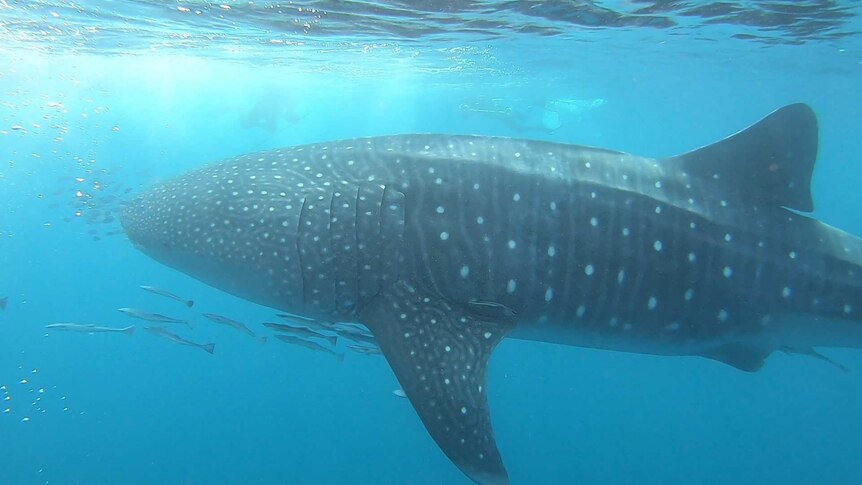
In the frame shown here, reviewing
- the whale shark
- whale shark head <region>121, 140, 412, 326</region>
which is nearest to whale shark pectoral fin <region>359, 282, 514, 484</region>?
the whale shark

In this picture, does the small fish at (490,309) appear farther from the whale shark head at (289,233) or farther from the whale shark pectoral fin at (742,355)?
the whale shark pectoral fin at (742,355)

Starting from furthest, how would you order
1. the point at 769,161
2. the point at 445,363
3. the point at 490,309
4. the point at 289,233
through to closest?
the point at 769,161 < the point at 289,233 < the point at 490,309 < the point at 445,363

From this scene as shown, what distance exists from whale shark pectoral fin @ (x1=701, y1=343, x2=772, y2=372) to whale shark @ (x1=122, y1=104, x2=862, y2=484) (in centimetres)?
23

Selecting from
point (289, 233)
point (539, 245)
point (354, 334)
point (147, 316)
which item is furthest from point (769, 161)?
point (147, 316)

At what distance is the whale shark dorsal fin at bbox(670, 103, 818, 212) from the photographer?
4305 millimetres

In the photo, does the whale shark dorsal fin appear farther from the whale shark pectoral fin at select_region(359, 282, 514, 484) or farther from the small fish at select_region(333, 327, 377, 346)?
the small fish at select_region(333, 327, 377, 346)

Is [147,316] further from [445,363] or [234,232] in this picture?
[445,363]

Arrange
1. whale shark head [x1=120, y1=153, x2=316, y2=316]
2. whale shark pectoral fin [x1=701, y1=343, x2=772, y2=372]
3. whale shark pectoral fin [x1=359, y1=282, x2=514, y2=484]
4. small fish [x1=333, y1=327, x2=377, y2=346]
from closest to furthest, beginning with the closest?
whale shark pectoral fin [x1=359, y1=282, x2=514, y2=484] → whale shark head [x1=120, y1=153, x2=316, y2=316] → whale shark pectoral fin [x1=701, y1=343, x2=772, y2=372] → small fish [x1=333, y1=327, x2=377, y2=346]

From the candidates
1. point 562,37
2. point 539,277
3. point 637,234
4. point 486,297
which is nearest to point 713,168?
point 637,234

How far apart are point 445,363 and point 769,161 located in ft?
9.82

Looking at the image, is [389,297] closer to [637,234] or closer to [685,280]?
[637,234]

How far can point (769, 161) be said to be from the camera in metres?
4.37

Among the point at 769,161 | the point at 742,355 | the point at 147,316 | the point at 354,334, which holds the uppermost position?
the point at 769,161

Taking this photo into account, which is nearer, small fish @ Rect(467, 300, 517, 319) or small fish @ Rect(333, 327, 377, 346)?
small fish @ Rect(467, 300, 517, 319)
